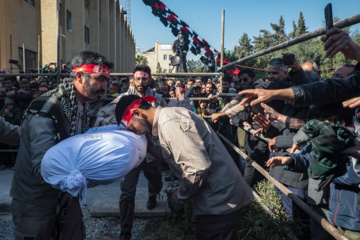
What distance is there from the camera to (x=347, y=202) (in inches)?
88.1

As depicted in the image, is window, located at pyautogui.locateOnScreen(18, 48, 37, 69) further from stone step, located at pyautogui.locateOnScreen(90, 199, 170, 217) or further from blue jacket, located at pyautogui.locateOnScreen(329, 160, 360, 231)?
blue jacket, located at pyautogui.locateOnScreen(329, 160, 360, 231)

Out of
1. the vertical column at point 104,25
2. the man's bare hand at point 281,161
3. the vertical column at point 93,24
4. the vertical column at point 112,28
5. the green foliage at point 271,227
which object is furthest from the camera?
the vertical column at point 112,28

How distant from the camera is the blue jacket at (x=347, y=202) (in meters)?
2.16

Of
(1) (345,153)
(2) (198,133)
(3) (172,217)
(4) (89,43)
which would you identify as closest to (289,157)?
(1) (345,153)

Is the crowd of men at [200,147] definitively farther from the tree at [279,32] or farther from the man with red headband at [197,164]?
the tree at [279,32]

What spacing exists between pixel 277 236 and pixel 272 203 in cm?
73

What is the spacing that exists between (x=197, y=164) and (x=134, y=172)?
1.94 m

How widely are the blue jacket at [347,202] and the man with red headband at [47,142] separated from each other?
192 centimetres

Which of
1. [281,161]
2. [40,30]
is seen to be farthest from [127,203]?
[40,30]

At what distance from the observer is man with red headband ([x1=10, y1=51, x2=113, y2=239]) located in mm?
2199

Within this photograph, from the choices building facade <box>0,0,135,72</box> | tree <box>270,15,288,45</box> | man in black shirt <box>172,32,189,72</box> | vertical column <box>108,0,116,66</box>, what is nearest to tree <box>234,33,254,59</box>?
tree <box>270,15,288,45</box>

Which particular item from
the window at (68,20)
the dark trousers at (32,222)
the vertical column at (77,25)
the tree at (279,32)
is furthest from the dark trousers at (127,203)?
the tree at (279,32)

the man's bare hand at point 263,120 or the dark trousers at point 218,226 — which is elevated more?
the man's bare hand at point 263,120

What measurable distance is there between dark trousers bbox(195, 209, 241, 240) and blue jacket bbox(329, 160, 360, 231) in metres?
0.72
